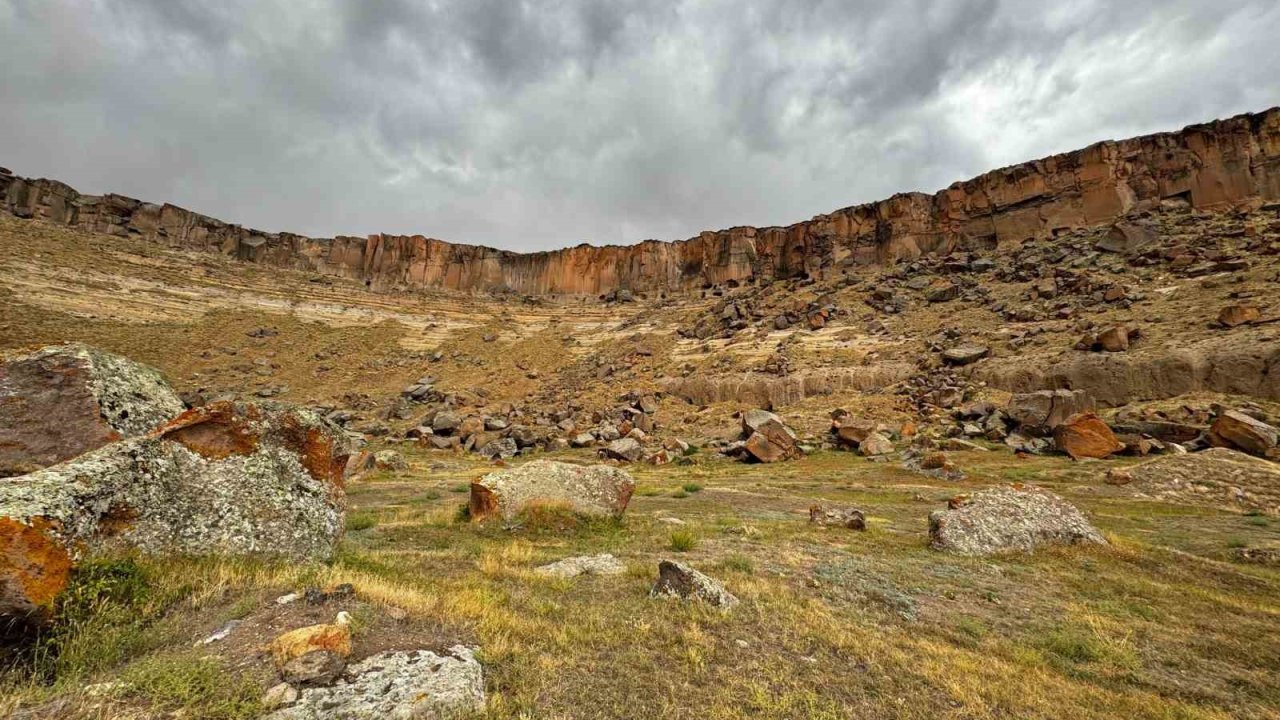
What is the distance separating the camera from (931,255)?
59594mm

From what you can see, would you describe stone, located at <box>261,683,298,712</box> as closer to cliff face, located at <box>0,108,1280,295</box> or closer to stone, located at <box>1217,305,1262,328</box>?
stone, located at <box>1217,305,1262,328</box>

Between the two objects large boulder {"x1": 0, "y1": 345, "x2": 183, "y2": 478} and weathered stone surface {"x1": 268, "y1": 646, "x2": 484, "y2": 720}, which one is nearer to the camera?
weathered stone surface {"x1": 268, "y1": 646, "x2": 484, "y2": 720}

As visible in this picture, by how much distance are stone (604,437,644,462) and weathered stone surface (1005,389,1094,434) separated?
21.2 metres

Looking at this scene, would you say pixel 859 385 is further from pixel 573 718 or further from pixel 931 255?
pixel 573 718

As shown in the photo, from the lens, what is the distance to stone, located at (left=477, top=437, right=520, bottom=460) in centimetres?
3238

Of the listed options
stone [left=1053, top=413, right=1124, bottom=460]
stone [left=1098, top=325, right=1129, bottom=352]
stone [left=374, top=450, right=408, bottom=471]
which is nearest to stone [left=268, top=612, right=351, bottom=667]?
stone [left=374, top=450, right=408, bottom=471]

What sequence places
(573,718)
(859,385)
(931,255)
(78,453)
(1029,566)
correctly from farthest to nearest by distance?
1. (931,255)
2. (859,385)
3. (1029,566)
4. (78,453)
5. (573,718)

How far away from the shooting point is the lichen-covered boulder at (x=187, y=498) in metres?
3.44

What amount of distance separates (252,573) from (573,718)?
11.9ft

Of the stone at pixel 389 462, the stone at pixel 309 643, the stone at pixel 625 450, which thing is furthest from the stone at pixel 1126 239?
the stone at pixel 309 643

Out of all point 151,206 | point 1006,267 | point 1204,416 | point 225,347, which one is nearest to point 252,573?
point 1204,416

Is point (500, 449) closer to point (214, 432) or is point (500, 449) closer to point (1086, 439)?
point (214, 432)

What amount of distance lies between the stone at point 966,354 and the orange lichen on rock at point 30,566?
137 feet

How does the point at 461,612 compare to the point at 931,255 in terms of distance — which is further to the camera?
the point at 931,255
